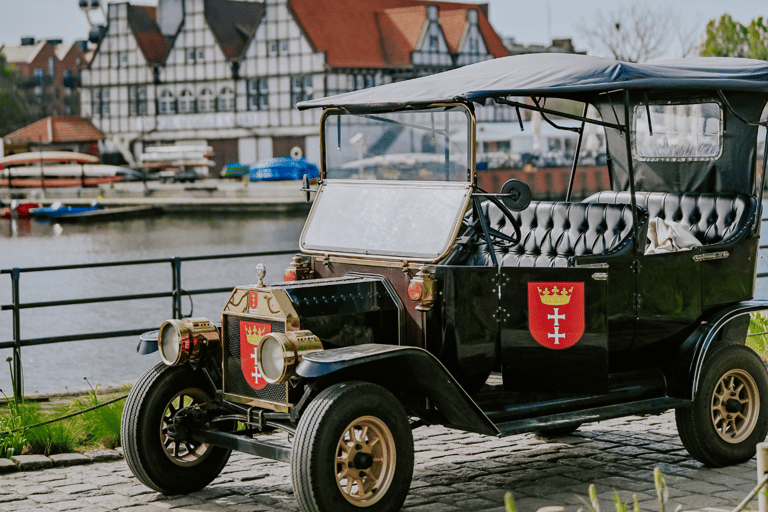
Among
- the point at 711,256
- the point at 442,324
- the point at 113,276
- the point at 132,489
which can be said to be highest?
the point at 711,256

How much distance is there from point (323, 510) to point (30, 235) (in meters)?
50.7

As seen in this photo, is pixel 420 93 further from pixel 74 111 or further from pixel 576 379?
pixel 74 111

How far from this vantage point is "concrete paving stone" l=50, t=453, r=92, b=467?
22.0 ft

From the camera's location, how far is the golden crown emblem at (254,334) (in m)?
5.59

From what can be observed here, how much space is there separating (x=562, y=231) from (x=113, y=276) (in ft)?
96.6

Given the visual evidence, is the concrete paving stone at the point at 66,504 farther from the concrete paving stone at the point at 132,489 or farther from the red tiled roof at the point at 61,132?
the red tiled roof at the point at 61,132

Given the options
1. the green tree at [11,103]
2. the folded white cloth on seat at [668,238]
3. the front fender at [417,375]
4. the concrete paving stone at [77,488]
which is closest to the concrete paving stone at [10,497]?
the concrete paving stone at [77,488]

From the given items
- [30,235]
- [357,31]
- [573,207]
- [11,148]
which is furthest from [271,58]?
[573,207]

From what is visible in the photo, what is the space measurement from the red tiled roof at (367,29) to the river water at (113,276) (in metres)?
13.7

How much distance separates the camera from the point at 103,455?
6.85 m

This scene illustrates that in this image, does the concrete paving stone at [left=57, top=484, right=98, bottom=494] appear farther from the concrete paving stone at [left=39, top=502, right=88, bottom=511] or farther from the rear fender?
the rear fender

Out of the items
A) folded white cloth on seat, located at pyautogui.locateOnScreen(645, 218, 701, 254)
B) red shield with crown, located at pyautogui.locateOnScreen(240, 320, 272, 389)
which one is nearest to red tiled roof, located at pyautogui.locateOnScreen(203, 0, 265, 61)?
folded white cloth on seat, located at pyautogui.locateOnScreen(645, 218, 701, 254)

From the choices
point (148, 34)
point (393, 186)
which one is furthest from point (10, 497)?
point (148, 34)

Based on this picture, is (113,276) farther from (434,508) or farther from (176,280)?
(434,508)
